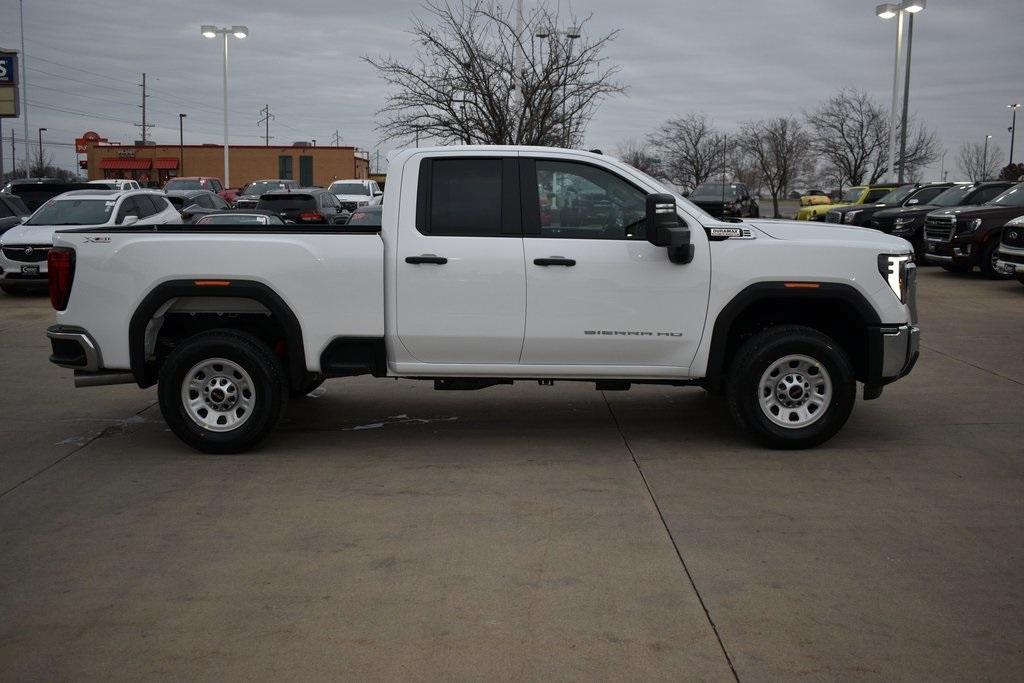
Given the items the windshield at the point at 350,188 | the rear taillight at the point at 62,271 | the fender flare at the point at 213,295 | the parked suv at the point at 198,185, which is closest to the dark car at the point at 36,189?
the parked suv at the point at 198,185

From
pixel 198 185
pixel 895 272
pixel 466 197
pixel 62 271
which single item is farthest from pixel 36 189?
pixel 895 272

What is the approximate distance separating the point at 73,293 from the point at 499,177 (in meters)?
3.06

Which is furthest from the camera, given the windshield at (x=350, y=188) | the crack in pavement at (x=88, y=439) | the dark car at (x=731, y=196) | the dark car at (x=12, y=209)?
the windshield at (x=350, y=188)

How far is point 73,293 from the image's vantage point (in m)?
7.04

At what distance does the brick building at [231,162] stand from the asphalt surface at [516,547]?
59.8 metres

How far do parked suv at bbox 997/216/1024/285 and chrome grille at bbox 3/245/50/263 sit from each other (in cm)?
1618

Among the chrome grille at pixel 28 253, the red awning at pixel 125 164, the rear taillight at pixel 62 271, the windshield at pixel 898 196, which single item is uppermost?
the red awning at pixel 125 164

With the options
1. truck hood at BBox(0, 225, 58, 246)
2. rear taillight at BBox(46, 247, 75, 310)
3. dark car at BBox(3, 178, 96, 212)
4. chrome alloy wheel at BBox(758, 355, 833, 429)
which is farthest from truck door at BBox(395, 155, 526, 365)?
dark car at BBox(3, 178, 96, 212)

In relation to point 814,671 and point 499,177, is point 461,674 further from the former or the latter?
point 499,177

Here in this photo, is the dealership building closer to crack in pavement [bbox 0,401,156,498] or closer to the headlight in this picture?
crack in pavement [bbox 0,401,156,498]

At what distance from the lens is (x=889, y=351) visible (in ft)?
22.9

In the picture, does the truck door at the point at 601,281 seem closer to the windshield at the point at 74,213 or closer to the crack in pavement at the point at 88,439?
the crack in pavement at the point at 88,439

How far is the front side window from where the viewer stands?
274 inches

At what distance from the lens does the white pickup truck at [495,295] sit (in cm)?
688
